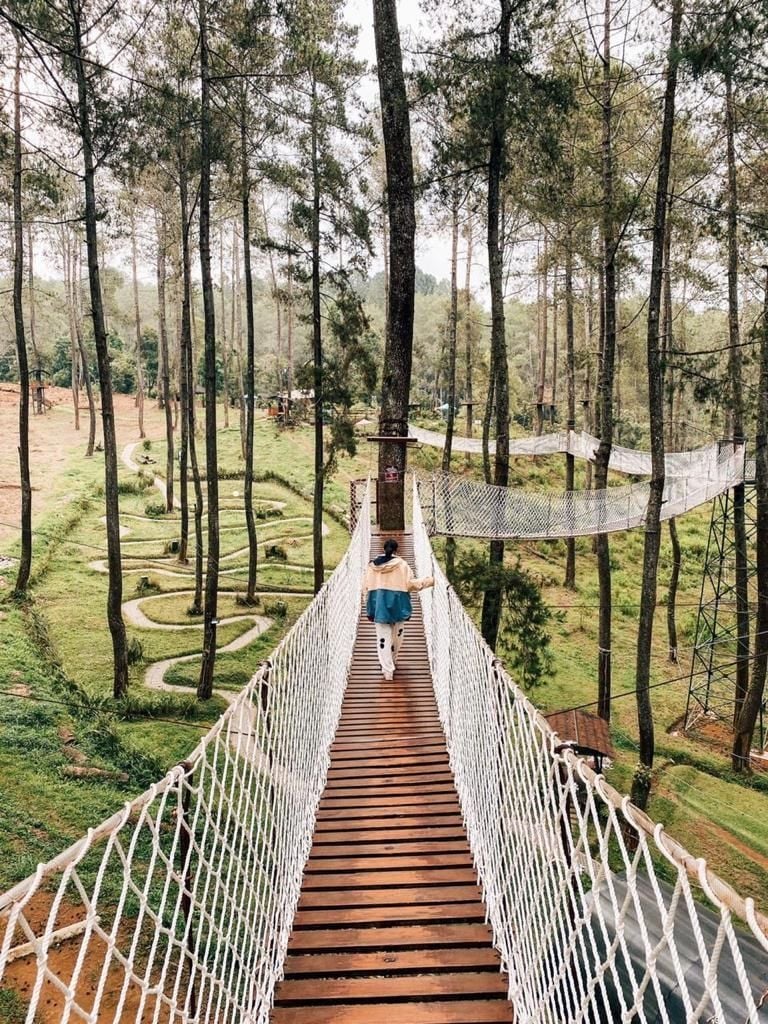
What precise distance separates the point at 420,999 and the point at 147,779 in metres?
4.03

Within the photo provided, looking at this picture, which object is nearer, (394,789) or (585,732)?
(394,789)

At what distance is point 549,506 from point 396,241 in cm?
332

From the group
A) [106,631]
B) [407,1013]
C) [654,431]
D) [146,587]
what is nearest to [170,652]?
[106,631]

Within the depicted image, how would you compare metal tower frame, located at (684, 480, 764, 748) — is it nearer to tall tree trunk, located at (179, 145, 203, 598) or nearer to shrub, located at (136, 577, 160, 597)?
tall tree trunk, located at (179, 145, 203, 598)

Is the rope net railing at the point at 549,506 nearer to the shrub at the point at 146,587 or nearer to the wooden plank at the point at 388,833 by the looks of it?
the wooden plank at the point at 388,833

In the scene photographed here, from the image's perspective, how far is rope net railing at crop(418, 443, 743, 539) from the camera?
262 inches

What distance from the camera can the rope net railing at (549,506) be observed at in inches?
262

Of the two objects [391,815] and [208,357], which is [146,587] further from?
[391,815]

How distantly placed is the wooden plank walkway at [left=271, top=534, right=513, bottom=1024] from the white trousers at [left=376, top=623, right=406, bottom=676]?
2.76 ft

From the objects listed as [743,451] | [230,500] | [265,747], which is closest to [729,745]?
[743,451]

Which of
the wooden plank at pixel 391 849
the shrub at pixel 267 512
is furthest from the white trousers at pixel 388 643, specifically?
the shrub at pixel 267 512

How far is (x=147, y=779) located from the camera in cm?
512

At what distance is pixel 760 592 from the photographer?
21.7ft

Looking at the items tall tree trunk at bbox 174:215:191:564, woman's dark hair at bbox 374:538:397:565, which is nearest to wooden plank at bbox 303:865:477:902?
woman's dark hair at bbox 374:538:397:565
